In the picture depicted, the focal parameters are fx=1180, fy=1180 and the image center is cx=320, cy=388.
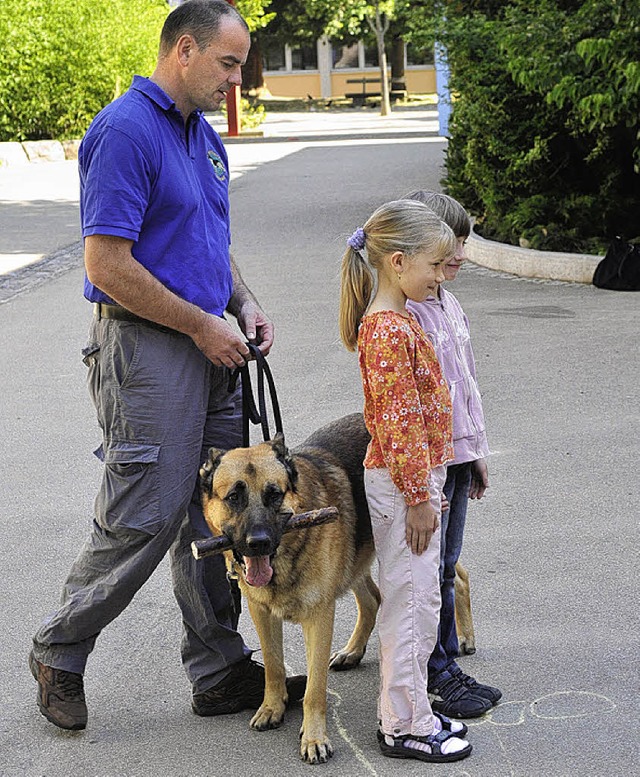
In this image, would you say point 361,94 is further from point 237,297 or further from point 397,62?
point 237,297

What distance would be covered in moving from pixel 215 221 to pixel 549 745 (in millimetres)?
1990

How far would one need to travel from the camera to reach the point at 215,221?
385 cm

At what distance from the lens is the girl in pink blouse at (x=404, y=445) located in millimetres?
3488

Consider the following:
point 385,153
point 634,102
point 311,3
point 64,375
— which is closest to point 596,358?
point 634,102

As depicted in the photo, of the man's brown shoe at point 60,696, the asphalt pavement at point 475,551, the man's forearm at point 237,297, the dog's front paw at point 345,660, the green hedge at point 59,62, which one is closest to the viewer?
the asphalt pavement at point 475,551

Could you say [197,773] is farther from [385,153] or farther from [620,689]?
[385,153]

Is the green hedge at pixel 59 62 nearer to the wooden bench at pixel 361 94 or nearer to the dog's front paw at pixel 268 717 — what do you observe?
the wooden bench at pixel 361 94

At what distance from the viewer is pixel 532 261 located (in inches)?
477

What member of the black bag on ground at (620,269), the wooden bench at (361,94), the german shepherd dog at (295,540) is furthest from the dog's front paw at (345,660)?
the wooden bench at (361,94)

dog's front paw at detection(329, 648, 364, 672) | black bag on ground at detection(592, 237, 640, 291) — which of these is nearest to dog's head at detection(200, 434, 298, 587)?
dog's front paw at detection(329, 648, 364, 672)

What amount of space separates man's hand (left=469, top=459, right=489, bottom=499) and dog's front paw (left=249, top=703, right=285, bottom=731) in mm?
1005

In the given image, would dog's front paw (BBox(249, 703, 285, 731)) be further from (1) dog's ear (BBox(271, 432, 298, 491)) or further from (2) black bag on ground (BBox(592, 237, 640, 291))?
(2) black bag on ground (BBox(592, 237, 640, 291))

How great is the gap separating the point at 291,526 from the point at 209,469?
31cm

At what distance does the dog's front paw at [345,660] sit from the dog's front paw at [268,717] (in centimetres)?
43
